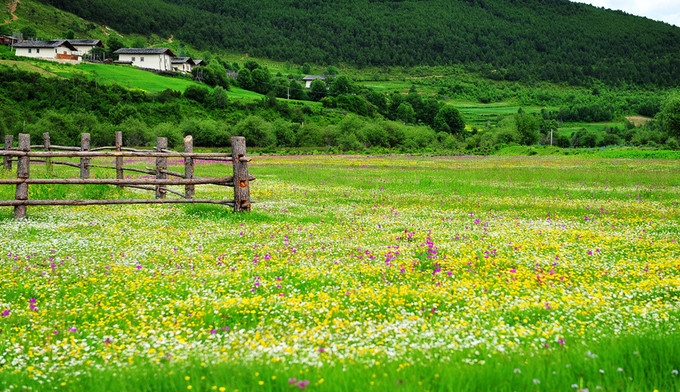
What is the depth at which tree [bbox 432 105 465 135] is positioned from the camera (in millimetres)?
184650

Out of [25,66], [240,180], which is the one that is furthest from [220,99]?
[240,180]

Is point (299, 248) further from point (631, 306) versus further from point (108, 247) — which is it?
point (631, 306)

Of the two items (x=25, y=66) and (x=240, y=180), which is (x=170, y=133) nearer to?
(x=25, y=66)

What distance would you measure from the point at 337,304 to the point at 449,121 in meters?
189

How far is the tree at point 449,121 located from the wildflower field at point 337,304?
17370cm

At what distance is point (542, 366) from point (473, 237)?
8.38 meters

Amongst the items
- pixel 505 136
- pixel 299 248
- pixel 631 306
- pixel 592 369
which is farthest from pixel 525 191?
pixel 505 136

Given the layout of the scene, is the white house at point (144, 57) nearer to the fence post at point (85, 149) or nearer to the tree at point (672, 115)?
the tree at point (672, 115)

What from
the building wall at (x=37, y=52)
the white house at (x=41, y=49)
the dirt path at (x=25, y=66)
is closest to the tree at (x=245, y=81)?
the white house at (x=41, y=49)

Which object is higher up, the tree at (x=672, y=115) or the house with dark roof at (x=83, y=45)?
the house with dark roof at (x=83, y=45)

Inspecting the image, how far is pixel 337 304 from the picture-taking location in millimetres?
7117

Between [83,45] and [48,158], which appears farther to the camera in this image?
[83,45]

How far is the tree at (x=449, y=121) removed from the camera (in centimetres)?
18465

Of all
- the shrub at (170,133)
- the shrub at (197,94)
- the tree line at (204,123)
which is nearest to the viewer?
the tree line at (204,123)
